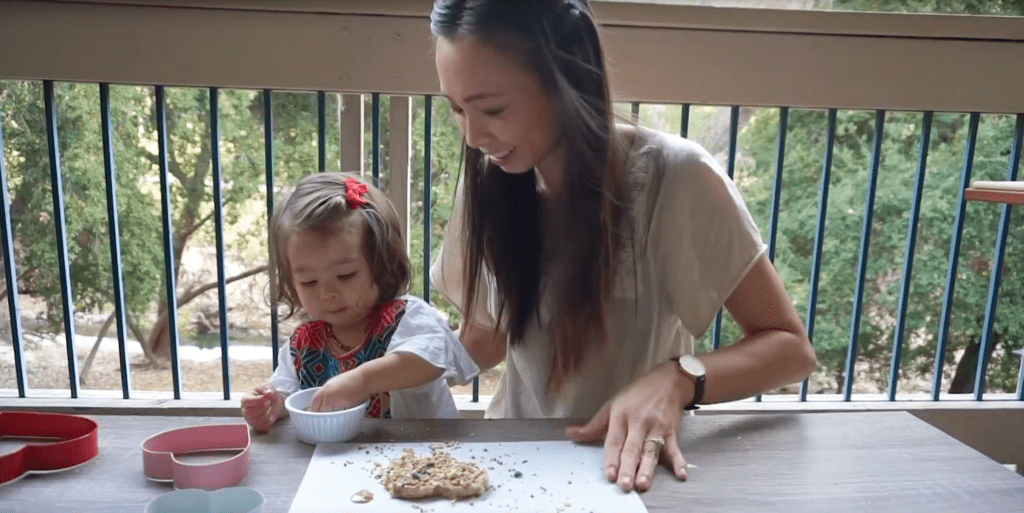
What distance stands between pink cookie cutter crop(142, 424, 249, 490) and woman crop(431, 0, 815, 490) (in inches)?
18.7

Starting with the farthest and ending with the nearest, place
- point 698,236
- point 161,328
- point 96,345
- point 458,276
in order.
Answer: point 161,328
point 96,345
point 458,276
point 698,236

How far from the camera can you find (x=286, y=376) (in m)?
1.28

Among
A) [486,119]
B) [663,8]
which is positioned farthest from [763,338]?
[663,8]

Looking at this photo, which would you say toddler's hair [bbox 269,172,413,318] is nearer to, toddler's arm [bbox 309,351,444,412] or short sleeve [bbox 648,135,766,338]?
toddler's arm [bbox 309,351,444,412]

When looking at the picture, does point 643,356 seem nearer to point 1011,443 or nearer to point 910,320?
point 1011,443

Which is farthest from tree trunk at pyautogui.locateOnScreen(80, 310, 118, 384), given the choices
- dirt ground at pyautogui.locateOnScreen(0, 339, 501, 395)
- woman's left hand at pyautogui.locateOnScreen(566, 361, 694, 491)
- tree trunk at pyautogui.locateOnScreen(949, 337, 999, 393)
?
tree trunk at pyautogui.locateOnScreen(949, 337, 999, 393)

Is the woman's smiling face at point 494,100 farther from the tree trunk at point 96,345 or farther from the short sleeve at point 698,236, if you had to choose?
the tree trunk at point 96,345

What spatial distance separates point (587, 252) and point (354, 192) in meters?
0.45

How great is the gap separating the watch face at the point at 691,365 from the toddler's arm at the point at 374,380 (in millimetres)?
414

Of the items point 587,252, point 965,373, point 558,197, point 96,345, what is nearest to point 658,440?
point 587,252

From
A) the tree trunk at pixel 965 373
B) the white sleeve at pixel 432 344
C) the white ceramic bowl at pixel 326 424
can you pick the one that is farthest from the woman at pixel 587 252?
the tree trunk at pixel 965 373

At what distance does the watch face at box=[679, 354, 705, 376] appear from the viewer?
41.9 inches

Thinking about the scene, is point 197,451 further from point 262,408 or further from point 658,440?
point 658,440

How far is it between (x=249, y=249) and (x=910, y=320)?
11.2 ft
